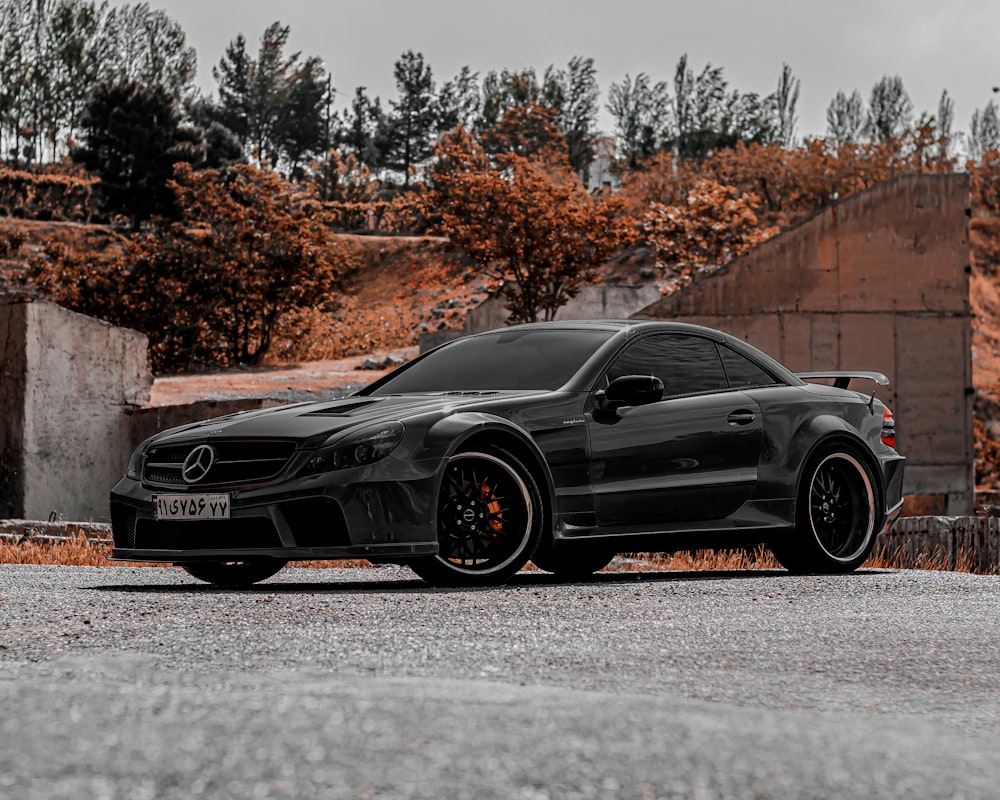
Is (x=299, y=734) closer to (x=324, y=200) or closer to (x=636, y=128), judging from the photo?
(x=324, y=200)

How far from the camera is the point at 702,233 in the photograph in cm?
3462

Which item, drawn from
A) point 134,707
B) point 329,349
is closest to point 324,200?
point 329,349

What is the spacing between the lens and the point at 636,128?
83.8 m

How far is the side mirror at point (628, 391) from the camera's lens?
25.7ft

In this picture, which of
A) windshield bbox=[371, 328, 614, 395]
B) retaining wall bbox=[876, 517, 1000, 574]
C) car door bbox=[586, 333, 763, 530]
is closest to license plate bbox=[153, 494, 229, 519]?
Result: windshield bbox=[371, 328, 614, 395]

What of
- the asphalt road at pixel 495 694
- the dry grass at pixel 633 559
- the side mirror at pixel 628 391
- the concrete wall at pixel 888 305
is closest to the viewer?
Result: the asphalt road at pixel 495 694

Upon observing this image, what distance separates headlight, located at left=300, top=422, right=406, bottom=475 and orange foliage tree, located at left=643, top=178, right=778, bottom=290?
27.7 meters

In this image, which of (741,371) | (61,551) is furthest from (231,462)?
(61,551)

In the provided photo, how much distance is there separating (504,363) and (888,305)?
1245 cm

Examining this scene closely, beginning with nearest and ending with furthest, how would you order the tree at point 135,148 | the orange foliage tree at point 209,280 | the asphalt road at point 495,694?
the asphalt road at point 495,694, the orange foliage tree at point 209,280, the tree at point 135,148

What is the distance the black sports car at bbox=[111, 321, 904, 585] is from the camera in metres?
7.02

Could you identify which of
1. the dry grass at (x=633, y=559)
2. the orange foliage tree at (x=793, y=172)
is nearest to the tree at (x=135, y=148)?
the orange foliage tree at (x=793, y=172)

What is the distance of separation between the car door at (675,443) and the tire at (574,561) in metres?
0.38

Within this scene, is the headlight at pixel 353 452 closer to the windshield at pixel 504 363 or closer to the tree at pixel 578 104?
the windshield at pixel 504 363
